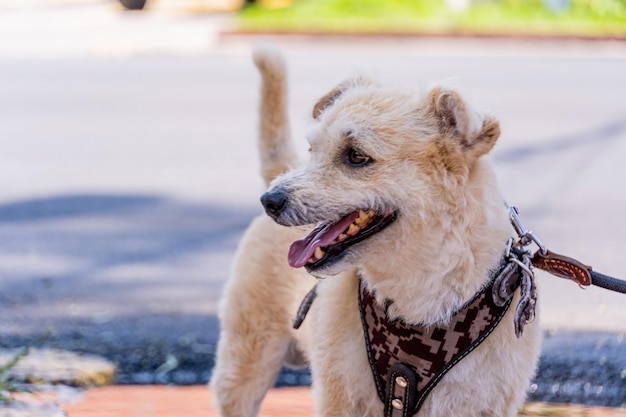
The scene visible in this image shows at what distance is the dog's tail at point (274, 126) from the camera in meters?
4.01

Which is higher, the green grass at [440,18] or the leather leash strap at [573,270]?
the leather leash strap at [573,270]

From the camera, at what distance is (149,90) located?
1323cm

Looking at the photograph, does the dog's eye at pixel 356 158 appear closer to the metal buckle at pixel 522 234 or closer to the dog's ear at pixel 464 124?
the dog's ear at pixel 464 124

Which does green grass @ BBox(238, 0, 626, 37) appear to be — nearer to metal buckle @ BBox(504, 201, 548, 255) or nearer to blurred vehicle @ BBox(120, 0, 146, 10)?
blurred vehicle @ BBox(120, 0, 146, 10)

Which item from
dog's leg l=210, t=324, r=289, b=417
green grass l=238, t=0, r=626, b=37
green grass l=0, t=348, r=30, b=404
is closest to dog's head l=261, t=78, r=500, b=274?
dog's leg l=210, t=324, r=289, b=417

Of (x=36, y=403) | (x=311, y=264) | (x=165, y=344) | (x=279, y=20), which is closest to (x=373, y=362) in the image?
(x=311, y=264)

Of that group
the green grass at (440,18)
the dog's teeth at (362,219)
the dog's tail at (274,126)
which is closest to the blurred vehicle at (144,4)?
the green grass at (440,18)

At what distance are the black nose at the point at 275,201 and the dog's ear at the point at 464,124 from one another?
0.53 m

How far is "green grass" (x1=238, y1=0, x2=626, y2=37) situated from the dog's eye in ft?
45.3

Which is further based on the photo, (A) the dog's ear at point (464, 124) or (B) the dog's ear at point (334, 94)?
(B) the dog's ear at point (334, 94)

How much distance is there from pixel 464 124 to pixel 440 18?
625 inches

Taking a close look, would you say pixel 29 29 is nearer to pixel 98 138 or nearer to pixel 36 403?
pixel 98 138

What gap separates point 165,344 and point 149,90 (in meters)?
8.16

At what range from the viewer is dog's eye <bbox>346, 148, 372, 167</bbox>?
302cm
